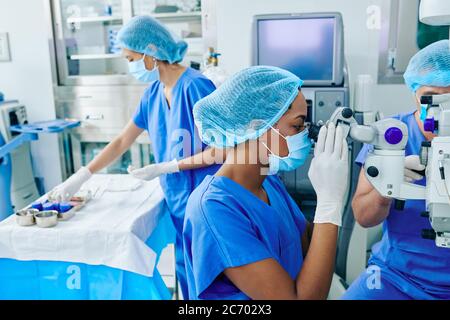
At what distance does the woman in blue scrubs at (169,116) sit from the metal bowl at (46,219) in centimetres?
23

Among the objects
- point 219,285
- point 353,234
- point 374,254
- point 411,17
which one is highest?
point 411,17

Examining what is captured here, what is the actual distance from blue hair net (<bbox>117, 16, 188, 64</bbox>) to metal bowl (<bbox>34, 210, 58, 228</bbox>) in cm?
87

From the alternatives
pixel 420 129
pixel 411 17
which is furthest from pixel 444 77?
pixel 411 17

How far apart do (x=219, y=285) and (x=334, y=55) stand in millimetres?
1684

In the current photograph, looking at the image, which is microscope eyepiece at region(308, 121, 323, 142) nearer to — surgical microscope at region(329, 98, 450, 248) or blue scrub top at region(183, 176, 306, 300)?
surgical microscope at region(329, 98, 450, 248)

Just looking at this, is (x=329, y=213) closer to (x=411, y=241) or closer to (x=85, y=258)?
(x=411, y=241)

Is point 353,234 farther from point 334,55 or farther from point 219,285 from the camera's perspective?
point 219,285

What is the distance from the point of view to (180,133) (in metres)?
1.98

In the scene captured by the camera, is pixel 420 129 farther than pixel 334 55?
No

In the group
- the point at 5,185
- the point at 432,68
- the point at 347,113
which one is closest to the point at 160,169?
the point at 347,113

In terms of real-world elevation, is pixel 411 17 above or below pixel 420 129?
above

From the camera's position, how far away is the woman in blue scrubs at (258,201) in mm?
1037
